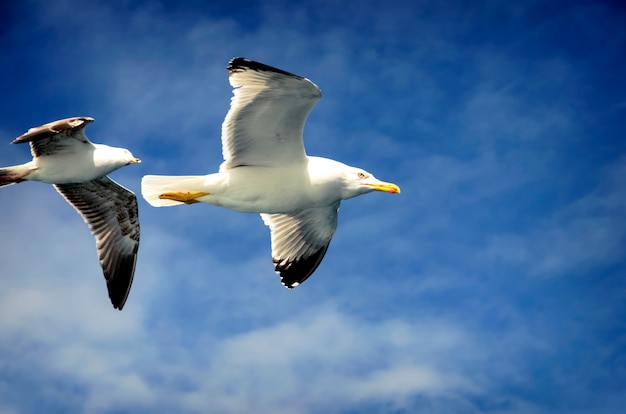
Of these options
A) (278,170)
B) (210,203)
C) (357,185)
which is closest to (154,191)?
(210,203)

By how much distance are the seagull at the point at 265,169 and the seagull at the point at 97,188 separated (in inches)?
71.0

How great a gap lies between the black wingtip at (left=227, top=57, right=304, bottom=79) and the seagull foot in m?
1.95

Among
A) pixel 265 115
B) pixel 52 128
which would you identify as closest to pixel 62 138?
pixel 52 128

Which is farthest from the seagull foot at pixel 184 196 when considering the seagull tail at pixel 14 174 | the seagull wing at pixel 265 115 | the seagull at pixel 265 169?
the seagull tail at pixel 14 174

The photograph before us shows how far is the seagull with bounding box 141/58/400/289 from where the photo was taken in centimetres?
1090

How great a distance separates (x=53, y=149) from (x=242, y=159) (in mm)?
3428

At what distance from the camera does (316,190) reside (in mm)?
11766

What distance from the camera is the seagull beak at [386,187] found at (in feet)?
38.8

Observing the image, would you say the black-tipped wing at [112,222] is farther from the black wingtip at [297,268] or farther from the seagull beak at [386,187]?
the seagull beak at [386,187]

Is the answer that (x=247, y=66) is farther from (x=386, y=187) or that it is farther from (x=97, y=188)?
(x=97, y=188)

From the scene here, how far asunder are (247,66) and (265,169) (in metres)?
1.63

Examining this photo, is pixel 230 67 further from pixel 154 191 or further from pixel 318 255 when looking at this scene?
pixel 318 255

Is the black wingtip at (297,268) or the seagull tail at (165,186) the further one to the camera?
the black wingtip at (297,268)

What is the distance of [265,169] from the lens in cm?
1176
